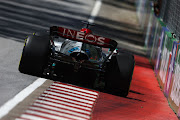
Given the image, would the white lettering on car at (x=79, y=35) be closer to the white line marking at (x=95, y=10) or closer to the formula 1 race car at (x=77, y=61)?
the formula 1 race car at (x=77, y=61)

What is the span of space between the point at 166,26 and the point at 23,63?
681cm

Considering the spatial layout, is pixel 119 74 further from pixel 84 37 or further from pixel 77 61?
pixel 84 37

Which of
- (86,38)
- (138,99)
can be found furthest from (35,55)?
(138,99)

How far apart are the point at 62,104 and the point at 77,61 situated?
1458 millimetres

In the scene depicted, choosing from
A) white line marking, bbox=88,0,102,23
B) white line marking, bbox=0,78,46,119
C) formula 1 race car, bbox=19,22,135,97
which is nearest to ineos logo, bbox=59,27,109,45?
formula 1 race car, bbox=19,22,135,97

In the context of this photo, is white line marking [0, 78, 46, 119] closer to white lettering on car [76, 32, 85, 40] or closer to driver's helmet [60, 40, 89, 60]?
driver's helmet [60, 40, 89, 60]

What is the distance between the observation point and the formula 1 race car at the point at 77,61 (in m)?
9.84

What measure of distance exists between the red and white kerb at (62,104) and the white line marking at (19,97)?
25 centimetres

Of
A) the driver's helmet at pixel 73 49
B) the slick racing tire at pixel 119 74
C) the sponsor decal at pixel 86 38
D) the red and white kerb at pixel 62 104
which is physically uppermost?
the sponsor decal at pixel 86 38

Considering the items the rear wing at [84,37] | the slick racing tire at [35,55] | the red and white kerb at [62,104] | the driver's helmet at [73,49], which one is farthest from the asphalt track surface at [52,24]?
the rear wing at [84,37]

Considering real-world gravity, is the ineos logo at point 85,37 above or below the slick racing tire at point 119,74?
above

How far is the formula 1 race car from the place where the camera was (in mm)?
9844

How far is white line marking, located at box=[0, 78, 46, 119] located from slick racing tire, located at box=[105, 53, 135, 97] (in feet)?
4.86

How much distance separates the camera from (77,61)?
996 centimetres
